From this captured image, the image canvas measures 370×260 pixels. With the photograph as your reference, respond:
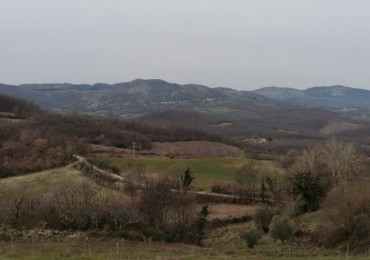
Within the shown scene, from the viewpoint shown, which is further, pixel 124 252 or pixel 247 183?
pixel 247 183

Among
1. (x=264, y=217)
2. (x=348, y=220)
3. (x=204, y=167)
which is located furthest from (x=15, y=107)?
(x=348, y=220)

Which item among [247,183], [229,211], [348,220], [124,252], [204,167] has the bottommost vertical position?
[229,211]

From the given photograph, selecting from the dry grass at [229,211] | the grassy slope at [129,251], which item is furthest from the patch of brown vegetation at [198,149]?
the grassy slope at [129,251]

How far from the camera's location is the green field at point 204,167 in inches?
3442

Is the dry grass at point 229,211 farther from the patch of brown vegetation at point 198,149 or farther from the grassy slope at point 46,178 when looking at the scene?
the patch of brown vegetation at point 198,149

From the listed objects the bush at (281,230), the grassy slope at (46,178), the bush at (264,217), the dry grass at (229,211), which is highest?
the grassy slope at (46,178)

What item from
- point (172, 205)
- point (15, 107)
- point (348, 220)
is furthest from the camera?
point (15, 107)

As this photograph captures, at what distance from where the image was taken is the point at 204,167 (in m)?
97.2

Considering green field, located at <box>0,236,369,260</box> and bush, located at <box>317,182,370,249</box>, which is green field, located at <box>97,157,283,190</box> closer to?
bush, located at <box>317,182,370,249</box>

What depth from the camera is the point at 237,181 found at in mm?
77188

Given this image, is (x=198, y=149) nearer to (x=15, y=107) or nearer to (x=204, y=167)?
(x=204, y=167)

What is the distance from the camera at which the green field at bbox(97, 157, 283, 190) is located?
3442 inches

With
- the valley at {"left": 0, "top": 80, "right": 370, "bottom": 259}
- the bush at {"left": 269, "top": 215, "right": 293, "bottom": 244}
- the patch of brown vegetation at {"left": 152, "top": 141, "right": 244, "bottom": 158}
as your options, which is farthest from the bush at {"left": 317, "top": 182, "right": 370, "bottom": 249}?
the patch of brown vegetation at {"left": 152, "top": 141, "right": 244, "bottom": 158}

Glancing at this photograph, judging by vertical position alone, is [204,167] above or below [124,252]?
below
